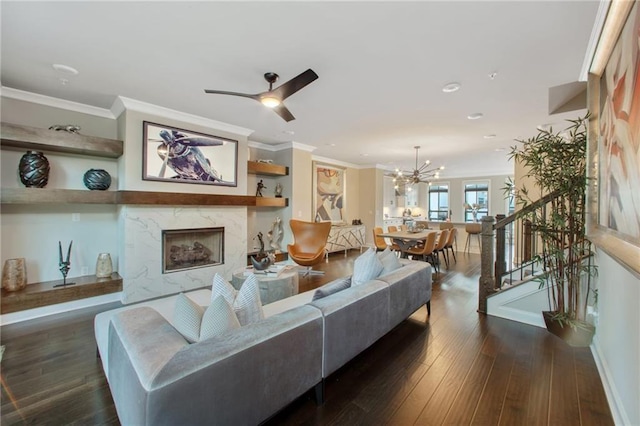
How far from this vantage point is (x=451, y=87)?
3023 millimetres

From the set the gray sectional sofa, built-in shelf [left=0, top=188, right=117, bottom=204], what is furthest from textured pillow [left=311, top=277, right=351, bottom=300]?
built-in shelf [left=0, top=188, right=117, bottom=204]

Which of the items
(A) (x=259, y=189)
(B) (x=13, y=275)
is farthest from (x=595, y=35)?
(B) (x=13, y=275)

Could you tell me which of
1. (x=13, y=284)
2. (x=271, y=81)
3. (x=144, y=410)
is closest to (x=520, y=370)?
(x=144, y=410)

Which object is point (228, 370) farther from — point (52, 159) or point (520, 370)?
point (52, 159)

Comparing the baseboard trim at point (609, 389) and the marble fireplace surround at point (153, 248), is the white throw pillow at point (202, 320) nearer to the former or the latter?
the baseboard trim at point (609, 389)

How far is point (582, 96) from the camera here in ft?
10.4

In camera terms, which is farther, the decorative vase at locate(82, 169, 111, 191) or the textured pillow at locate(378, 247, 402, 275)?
the decorative vase at locate(82, 169, 111, 191)

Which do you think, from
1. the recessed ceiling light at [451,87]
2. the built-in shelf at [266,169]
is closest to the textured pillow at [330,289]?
the recessed ceiling light at [451,87]

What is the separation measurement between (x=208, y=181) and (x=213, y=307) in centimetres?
339

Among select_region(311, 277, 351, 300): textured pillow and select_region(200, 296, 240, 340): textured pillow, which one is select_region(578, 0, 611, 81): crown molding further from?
select_region(200, 296, 240, 340): textured pillow

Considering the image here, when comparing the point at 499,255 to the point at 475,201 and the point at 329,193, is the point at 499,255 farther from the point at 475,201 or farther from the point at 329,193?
the point at 475,201

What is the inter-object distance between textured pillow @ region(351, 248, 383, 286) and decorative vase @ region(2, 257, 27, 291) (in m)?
3.93

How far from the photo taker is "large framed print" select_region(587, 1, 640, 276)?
126 cm

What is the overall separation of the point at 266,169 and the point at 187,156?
163cm
